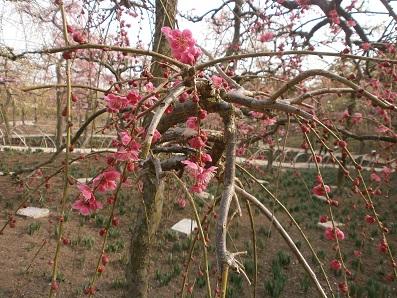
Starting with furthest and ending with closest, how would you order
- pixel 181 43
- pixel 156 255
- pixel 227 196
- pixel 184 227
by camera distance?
pixel 184 227 < pixel 156 255 < pixel 181 43 < pixel 227 196

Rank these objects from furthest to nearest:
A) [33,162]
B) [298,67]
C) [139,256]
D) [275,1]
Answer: [33,162] < [298,67] < [275,1] < [139,256]

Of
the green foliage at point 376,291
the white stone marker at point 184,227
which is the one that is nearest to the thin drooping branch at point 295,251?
the green foliage at point 376,291

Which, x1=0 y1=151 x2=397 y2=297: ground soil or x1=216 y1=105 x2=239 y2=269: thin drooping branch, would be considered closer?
x1=216 y1=105 x2=239 y2=269: thin drooping branch

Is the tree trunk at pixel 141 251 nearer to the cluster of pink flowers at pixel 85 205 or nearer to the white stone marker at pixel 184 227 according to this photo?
the cluster of pink flowers at pixel 85 205

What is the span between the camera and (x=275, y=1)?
4086mm

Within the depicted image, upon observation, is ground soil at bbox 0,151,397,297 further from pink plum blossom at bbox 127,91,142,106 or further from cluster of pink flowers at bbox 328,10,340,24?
cluster of pink flowers at bbox 328,10,340,24

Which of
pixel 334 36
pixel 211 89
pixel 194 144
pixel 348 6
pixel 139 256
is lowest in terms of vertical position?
pixel 139 256

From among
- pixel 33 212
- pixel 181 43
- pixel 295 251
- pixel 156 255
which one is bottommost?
pixel 33 212

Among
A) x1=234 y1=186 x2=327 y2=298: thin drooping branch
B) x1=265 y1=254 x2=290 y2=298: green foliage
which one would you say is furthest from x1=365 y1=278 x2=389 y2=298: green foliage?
x1=234 y1=186 x2=327 y2=298: thin drooping branch

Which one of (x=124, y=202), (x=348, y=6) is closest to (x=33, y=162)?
(x=124, y=202)

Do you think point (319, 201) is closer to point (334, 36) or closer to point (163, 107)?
point (334, 36)

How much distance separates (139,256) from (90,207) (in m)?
1.41

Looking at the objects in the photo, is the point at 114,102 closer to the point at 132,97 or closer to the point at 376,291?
the point at 132,97

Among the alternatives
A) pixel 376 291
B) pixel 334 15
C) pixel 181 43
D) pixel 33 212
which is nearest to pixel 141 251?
pixel 181 43
